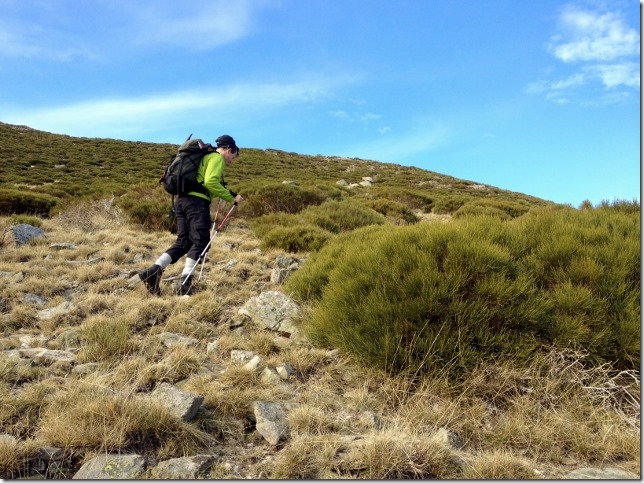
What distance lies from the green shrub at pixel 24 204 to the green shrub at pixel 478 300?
12.7 m

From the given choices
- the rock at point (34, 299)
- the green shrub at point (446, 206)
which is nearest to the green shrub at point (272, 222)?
the rock at point (34, 299)

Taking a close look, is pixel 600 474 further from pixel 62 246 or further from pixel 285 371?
pixel 62 246

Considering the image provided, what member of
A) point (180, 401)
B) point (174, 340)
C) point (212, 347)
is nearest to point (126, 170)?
point (174, 340)

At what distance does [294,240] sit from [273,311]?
163 inches

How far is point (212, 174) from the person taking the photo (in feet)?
19.0

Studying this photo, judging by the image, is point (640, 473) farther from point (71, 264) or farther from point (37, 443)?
point (71, 264)

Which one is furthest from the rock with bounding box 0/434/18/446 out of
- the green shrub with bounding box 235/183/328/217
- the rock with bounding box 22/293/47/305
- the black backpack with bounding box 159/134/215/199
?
the green shrub with bounding box 235/183/328/217

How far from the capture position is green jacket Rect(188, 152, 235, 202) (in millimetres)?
5801

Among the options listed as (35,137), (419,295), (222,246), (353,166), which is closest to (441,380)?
(419,295)

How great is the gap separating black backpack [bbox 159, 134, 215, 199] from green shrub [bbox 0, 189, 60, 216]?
9997 millimetres

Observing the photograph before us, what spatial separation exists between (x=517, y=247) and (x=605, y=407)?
1.95 metres

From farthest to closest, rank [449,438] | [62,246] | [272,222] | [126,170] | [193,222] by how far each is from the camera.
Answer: [126,170], [272,222], [62,246], [193,222], [449,438]

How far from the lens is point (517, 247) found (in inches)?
184

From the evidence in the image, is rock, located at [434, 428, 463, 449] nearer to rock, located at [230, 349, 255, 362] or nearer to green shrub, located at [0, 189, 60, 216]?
rock, located at [230, 349, 255, 362]
